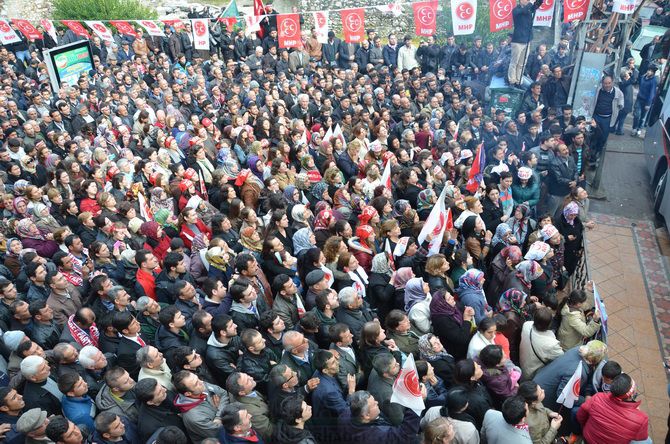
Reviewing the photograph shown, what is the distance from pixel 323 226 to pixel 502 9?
8.71 m

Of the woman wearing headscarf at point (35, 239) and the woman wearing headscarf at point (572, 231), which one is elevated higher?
the woman wearing headscarf at point (35, 239)

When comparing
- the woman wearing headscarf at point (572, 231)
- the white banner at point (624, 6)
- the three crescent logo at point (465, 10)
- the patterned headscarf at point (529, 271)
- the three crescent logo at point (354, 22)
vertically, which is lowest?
the woman wearing headscarf at point (572, 231)

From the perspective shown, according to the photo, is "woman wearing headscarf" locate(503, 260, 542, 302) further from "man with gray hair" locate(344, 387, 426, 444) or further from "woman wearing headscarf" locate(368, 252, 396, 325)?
"man with gray hair" locate(344, 387, 426, 444)

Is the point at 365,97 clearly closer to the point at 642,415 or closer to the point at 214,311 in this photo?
the point at 214,311

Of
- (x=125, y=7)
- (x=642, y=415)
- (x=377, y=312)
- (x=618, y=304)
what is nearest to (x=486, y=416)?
(x=642, y=415)

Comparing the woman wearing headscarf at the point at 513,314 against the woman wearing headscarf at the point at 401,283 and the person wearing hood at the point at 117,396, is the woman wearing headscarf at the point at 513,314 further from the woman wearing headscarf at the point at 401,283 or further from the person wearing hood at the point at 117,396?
the person wearing hood at the point at 117,396

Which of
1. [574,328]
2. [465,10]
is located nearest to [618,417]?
[574,328]

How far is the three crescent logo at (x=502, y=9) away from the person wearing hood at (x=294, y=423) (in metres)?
11.5

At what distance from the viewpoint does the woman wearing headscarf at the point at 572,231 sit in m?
7.06

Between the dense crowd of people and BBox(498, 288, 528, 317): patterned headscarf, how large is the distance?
0.07 feet

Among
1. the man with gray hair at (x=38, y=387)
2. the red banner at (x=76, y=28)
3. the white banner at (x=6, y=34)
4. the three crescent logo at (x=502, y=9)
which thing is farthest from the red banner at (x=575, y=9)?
the white banner at (x=6, y=34)

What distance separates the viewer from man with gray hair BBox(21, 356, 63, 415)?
14.3ft

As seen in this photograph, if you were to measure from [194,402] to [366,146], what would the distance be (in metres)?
6.37

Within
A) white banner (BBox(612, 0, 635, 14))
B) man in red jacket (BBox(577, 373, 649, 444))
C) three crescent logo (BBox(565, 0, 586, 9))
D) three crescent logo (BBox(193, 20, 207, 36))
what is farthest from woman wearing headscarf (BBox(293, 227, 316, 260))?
three crescent logo (BBox(193, 20, 207, 36))
